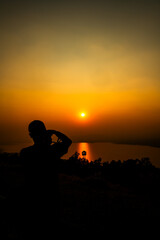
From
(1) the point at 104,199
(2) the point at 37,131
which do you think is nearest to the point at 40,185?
(2) the point at 37,131

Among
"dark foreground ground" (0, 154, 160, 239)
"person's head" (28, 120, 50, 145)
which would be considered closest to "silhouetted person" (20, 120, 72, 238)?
"person's head" (28, 120, 50, 145)

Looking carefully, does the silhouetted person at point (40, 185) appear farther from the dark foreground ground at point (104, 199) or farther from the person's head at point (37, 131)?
the dark foreground ground at point (104, 199)

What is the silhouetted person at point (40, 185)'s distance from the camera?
2.88 metres

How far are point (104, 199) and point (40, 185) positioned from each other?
7534mm

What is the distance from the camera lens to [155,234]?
236 inches

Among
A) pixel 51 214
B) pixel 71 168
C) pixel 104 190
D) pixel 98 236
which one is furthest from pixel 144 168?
pixel 51 214

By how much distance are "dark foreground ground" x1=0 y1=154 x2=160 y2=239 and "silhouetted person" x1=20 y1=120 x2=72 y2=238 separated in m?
0.18

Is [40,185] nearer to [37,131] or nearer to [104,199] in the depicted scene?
[37,131]

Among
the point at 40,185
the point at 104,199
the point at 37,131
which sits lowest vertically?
the point at 104,199

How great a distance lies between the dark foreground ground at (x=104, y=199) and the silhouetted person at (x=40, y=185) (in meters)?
0.18

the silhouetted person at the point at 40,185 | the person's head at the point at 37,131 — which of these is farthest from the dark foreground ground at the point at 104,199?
the person's head at the point at 37,131

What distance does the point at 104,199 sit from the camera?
973 centimetres

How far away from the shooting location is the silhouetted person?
2.88 metres

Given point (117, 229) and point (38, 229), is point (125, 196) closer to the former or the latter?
point (117, 229)
